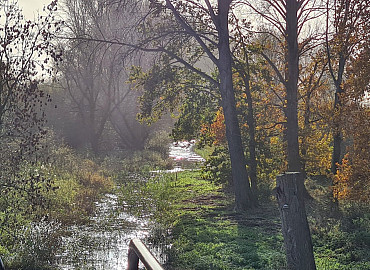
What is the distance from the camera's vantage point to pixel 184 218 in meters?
14.3

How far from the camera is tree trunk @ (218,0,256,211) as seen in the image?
50.0ft

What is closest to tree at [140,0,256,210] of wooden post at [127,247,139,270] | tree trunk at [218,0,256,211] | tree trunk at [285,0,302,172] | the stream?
tree trunk at [218,0,256,211]

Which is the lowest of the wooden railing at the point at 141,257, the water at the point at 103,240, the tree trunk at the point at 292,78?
the water at the point at 103,240

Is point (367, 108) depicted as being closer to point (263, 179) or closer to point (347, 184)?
point (347, 184)

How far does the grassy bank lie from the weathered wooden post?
6.30ft

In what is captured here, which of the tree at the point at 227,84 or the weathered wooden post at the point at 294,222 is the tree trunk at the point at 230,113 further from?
the weathered wooden post at the point at 294,222

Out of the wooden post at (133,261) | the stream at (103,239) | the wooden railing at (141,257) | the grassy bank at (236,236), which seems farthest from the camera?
the stream at (103,239)

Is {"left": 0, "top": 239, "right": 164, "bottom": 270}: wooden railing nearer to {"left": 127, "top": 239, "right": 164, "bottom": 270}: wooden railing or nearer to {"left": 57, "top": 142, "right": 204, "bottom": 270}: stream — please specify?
{"left": 127, "top": 239, "right": 164, "bottom": 270}: wooden railing

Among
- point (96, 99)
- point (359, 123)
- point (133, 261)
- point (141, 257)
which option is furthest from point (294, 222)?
point (96, 99)

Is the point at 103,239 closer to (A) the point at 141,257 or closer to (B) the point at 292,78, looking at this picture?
(B) the point at 292,78

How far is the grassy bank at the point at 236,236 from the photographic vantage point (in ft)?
30.2

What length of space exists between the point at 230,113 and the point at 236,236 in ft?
16.7

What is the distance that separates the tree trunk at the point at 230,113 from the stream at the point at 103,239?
132 inches

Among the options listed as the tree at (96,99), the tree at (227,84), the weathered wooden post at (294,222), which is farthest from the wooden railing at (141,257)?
the tree at (96,99)
